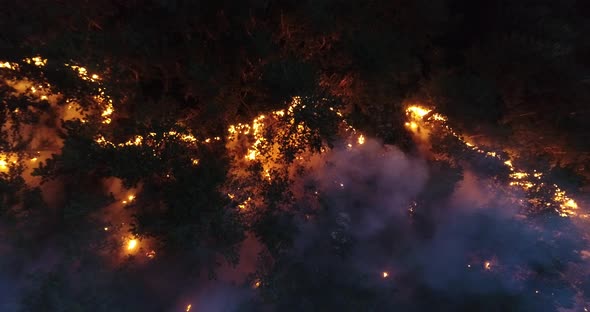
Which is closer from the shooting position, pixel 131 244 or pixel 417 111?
pixel 131 244

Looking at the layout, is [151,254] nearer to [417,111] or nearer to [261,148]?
[261,148]

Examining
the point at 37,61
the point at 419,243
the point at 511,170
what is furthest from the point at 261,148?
the point at 511,170

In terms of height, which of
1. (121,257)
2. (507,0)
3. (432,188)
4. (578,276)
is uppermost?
(507,0)

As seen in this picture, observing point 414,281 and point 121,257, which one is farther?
point 414,281

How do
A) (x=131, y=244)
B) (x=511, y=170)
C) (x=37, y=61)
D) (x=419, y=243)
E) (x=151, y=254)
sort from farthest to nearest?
(x=511, y=170) < (x=419, y=243) < (x=151, y=254) < (x=131, y=244) < (x=37, y=61)

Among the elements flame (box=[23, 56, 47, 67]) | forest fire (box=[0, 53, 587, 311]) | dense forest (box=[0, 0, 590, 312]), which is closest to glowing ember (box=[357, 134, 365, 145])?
forest fire (box=[0, 53, 587, 311])

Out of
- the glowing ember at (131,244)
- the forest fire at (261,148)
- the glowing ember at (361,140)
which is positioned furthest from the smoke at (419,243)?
the glowing ember at (131,244)

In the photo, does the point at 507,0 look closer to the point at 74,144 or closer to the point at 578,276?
the point at 578,276

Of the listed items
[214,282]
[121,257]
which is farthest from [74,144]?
[214,282]

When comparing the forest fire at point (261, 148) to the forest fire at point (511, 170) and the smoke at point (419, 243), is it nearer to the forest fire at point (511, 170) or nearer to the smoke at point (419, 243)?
the forest fire at point (511, 170)
